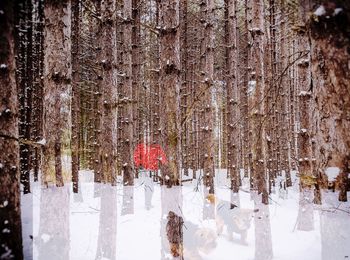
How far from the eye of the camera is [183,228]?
23.9 feet

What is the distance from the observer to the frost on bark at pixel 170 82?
15.4 feet

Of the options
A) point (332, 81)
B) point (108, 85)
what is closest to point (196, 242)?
point (108, 85)

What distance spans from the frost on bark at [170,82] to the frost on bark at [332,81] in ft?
8.10

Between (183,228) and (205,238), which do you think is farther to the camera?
(183,228)

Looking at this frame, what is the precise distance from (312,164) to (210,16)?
4.79 m

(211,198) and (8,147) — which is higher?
(8,147)

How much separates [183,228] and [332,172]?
210 inches

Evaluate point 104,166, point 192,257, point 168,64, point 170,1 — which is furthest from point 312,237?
point 170,1

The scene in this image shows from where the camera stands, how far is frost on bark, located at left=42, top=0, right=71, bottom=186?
4396mm

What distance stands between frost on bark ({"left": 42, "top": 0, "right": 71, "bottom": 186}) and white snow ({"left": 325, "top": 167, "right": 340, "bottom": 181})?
3405mm

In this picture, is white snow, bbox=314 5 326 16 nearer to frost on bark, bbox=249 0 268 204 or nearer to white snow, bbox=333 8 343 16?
white snow, bbox=333 8 343 16

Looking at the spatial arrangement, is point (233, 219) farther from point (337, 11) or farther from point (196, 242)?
point (337, 11)

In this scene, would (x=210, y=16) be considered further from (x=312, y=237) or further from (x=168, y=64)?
(x=312, y=237)

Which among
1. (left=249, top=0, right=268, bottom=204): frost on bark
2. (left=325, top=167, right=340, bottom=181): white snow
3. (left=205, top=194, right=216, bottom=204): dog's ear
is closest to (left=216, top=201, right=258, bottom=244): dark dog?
(left=205, top=194, right=216, bottom=204): dog's ear
